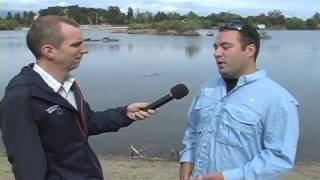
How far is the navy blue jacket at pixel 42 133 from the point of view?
7.94 feet

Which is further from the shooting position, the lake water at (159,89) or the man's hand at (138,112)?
the lake water at (159,89)

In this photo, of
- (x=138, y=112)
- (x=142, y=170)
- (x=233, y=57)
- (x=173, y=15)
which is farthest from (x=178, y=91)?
(x=173, y=15)

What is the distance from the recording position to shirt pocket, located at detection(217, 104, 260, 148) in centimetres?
304

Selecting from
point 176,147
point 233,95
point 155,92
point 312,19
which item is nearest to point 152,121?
point 176,147

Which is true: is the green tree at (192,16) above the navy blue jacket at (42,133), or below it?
below

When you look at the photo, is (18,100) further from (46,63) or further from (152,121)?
(152,121)

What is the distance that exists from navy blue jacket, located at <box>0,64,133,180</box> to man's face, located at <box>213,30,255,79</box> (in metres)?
0.95

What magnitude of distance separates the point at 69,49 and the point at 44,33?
0.16 m

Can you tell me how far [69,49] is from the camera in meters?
2.66

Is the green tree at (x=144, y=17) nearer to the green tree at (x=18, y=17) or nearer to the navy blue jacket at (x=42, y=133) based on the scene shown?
the green tree at (x=18, y=17)

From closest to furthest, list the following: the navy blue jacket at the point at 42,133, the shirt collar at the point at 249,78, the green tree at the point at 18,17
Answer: the navy blue jacket at the point at 42,133, the shirt collar at the point at 249,78, the green tree at the point at 18,17

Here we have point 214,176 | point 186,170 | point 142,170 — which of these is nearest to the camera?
point 214,176

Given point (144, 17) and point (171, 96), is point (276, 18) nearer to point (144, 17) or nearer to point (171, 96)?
point (144, 17)

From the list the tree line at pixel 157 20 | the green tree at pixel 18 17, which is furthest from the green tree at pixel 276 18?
the green tree at pixel 18 17
